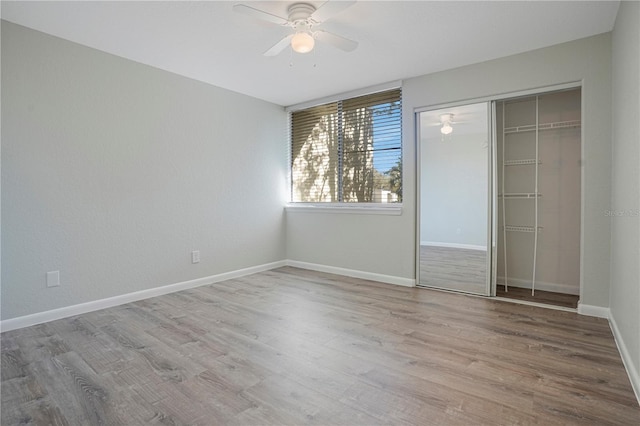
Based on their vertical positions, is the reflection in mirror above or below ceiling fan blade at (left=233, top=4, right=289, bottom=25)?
below

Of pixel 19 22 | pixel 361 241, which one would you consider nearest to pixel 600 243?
pixel 361 241

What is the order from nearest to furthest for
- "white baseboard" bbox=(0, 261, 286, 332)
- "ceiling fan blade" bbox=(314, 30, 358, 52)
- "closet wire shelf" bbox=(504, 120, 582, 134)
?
"ceiling fan blade" bbox=(314, 30, 358, 52), "white baseboard" bbox=(0, 261, 286, 332), "closet wire shelf" bbox=(504, 120, 582, 134)

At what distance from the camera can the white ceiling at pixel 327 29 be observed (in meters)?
2.54

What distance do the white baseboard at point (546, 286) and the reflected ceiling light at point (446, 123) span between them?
1.86 m

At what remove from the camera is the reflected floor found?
380 cm

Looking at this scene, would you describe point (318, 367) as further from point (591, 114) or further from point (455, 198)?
point (591, 114)

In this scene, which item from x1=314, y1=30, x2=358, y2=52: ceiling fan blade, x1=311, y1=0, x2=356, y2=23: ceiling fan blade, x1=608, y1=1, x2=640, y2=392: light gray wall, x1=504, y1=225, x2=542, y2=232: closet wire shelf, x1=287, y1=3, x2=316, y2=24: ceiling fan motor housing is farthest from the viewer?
x1=504, y1=225, x2=542, y2=232: closet wire shelf

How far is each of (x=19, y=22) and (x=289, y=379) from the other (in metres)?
3.47

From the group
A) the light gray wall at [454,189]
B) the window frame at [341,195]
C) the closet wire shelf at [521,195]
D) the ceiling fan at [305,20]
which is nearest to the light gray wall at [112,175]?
the window frame at [341,195]

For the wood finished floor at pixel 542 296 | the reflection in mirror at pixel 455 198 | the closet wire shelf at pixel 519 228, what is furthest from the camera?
the closet wire shelf at pixel 519 228

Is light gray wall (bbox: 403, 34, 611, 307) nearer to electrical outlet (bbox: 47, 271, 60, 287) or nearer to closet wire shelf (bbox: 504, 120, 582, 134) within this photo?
closet wire shelf (bbox: 504, 120, 582, 134)

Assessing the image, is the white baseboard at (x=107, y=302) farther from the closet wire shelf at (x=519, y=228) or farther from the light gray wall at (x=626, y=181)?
the light gray wall at (x=626, y=181)

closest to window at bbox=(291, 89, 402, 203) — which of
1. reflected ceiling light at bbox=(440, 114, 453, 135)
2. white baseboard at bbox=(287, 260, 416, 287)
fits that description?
reflected ceiling light at bbox=(440, 114, 453, 135)

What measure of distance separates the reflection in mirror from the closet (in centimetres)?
33
